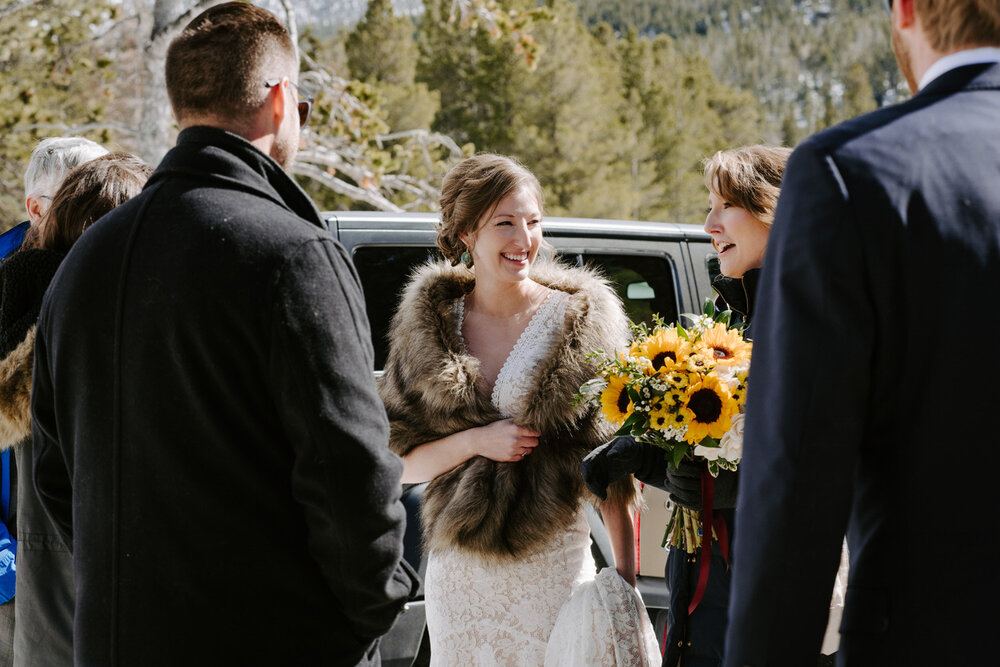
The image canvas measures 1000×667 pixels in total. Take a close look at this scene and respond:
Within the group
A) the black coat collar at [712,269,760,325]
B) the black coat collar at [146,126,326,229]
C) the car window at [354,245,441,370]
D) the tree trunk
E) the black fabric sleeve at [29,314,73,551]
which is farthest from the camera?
the tree trunk

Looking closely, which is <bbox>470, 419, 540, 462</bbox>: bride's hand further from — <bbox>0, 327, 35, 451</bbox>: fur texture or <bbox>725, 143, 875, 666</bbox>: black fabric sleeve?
<bbox>725, 143, 875, 666</bbox>: black fabric sleeve

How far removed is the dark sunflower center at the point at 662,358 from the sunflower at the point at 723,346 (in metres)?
0.08

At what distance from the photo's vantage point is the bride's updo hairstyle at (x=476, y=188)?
314 cm

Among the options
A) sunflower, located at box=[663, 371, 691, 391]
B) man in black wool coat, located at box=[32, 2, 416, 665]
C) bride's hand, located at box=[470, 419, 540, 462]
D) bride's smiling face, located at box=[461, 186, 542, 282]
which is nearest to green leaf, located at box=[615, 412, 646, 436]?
sunflower, located at box=[663, 371, 691, 391]

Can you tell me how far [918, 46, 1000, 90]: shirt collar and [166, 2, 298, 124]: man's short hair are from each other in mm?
1275

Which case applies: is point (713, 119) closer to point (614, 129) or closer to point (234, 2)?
point (614, 129)

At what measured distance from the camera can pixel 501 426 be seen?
2898 mm

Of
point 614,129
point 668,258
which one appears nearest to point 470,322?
point 668,258

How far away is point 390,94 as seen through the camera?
1019 inches

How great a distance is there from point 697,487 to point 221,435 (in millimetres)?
1404

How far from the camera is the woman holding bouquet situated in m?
2.56

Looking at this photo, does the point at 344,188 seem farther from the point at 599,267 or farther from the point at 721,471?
the point at 721,471

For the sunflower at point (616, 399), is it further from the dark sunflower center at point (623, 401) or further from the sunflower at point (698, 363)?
the sunflower at point (698, 363)

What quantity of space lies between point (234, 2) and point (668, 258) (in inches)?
131
